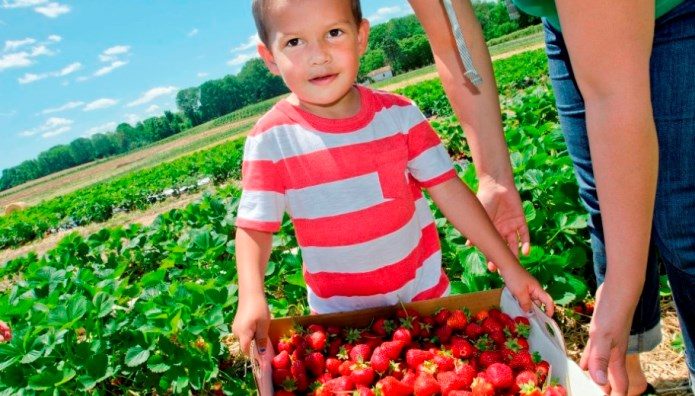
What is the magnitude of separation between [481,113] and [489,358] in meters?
0.87

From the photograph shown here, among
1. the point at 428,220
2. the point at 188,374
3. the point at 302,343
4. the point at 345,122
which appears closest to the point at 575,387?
the point at 302,343

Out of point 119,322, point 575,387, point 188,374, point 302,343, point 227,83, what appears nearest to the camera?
point 575,387

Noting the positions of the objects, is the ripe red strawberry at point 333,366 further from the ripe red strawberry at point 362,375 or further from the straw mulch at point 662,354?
the straw mulch at point 662,354

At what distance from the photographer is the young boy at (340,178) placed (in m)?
1.42

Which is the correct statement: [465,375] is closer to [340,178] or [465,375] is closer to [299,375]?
[299,375]

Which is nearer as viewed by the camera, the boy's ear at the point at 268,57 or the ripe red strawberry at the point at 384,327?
the ripe red strawberry at the point at 384,327

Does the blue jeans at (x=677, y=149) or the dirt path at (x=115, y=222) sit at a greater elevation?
the blue jeans at (x=677, y=149)

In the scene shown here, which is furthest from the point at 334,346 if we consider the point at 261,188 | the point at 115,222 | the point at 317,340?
the point at 115,222

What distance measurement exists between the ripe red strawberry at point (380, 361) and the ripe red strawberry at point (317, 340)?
14 centimetres

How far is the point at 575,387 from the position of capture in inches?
42.1

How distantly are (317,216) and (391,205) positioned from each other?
9.1 inches

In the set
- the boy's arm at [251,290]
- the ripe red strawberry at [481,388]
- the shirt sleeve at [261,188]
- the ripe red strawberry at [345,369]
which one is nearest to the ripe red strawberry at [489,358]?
the ripe red strawberry at [481,388]

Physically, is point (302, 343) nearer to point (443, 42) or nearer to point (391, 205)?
point (391, 205)

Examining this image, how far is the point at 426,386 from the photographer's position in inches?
46.3
